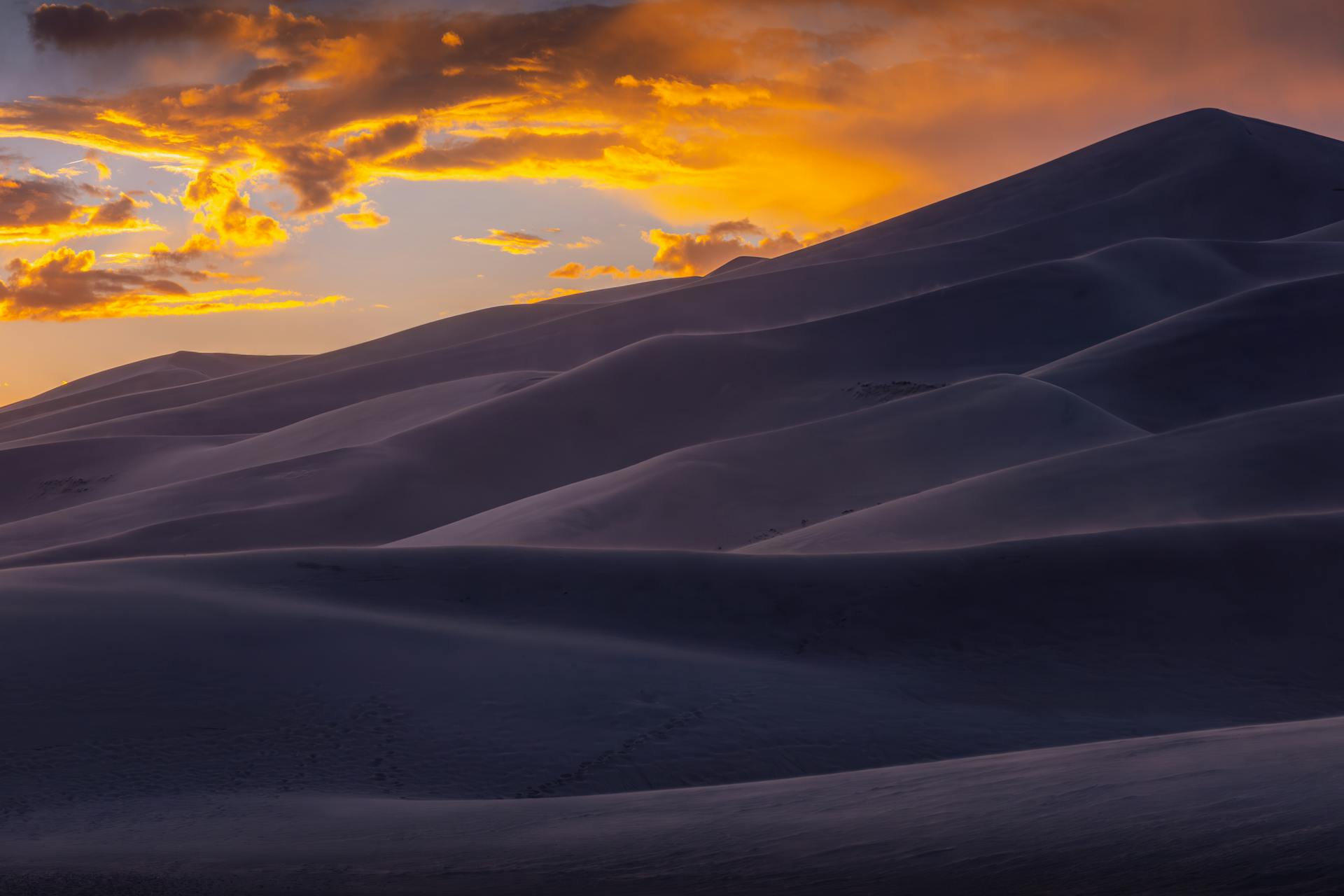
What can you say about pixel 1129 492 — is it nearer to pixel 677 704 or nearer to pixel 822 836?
A: pixel 677 704

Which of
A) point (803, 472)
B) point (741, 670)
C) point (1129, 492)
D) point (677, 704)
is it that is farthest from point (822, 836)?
point (803, 472)

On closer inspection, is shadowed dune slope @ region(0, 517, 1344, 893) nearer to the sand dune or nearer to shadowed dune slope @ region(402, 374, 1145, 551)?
the sand dune

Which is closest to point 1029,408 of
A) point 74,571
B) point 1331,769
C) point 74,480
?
point 74,571

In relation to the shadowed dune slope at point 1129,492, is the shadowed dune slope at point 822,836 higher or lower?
higher

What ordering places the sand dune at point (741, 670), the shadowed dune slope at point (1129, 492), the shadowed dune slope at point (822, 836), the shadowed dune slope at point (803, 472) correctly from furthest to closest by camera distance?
the shadowed dune slope at point (803, 472) < the shadowed dune slope at point (1129, 492) < the sand dune at point (741, 670) < the shadowed dune slope at point (822, 836)

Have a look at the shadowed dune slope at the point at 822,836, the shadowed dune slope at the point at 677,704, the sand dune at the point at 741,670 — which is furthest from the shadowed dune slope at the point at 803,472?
the shadowed dune slope at the point at 822,836

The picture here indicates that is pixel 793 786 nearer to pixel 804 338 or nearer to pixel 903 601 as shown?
pixel 903 601

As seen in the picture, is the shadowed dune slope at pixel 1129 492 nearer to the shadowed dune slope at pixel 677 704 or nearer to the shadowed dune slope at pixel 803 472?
the shadowed dune slope at pixel 677 704

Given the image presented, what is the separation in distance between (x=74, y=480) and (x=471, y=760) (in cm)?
3808

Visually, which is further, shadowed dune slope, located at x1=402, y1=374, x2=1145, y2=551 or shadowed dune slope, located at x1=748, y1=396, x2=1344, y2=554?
shadowed dune slope, located at x1=402, y1=374, x2=1145, y2=551

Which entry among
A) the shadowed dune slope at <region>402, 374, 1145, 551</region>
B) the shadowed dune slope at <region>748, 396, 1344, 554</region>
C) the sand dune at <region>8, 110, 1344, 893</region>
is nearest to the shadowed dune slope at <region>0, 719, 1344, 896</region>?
the sand dune at <region>8, 110, 1344, 893</region>

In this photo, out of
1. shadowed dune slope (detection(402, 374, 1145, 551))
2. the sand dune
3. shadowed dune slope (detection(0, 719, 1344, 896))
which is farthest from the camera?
shadowed dune slope (detection(402, 374, 1145, 551))

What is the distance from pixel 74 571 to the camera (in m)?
9.30

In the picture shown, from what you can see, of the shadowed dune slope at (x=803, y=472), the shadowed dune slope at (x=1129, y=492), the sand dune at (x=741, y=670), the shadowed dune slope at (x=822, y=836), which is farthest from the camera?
the shadowed dune slope at (x=803, y=472)
